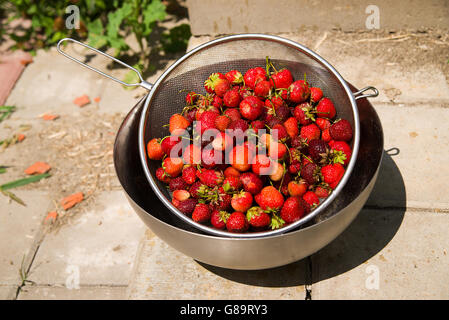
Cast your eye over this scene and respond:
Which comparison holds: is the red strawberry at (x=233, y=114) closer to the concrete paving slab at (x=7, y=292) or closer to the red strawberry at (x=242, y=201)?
the red strawberry at (x=242, y=201)

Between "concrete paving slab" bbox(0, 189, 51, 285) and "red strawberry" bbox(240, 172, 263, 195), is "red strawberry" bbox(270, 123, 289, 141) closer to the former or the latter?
"red strawberry" bbox(240, 172, 263, 195)

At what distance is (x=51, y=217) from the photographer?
234 centimetres

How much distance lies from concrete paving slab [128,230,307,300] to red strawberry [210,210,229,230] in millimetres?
340

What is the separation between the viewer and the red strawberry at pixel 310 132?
1.69 metres

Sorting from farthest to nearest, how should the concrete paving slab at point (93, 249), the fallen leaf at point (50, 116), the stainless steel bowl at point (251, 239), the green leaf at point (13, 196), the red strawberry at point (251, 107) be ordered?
1. the fallen leaf at point (50, 116)
2. the green leaf at point (13, 196)
3. the concrete paving slab at point (93, 249)
4. the red strawberry at point (251, 107)
5. the stainless steel bowl at point (251, 239)

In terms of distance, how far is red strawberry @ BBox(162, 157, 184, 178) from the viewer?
1.67 metres

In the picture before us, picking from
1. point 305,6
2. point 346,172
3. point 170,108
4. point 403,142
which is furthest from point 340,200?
point 305,6

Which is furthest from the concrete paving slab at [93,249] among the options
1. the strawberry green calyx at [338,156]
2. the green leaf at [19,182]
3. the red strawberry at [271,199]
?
the strawberry green calyx at [338,156]

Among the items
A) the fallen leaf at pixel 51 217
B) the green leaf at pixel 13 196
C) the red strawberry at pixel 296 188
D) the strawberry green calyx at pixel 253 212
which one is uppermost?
the red strawberry at pixel 296 188

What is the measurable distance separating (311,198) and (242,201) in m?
0.26

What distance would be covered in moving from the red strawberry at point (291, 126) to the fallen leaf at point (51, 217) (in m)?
1.46

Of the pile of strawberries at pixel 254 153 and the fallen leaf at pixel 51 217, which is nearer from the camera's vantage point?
the pile of strawberries at pixel 254 153

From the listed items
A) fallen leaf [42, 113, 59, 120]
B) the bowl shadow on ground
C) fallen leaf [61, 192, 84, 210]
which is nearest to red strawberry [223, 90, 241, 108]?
the bowl shadow on ground

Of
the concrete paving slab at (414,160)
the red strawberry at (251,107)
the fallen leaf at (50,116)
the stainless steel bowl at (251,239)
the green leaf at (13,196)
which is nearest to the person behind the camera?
the stainless steel bowl at (251,239)
